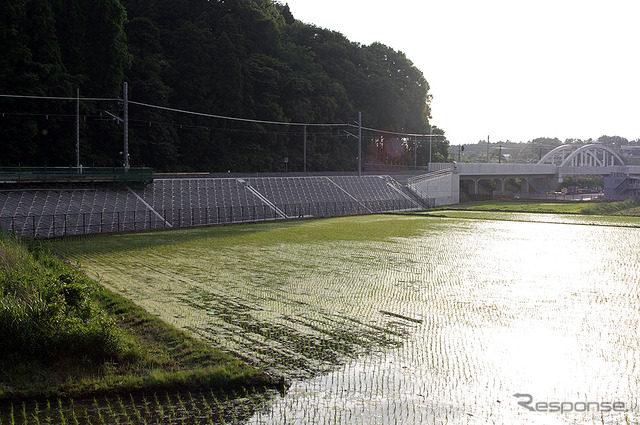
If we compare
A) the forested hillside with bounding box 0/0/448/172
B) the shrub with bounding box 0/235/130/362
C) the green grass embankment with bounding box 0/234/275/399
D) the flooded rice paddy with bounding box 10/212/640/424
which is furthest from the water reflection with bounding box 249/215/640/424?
the forested hillside with bounding box 0/0/448/172

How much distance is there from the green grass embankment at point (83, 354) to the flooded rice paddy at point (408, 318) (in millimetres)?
710

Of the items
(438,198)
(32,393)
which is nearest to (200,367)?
(32,393)

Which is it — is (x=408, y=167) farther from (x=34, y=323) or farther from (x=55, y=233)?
(x=34, y=323)

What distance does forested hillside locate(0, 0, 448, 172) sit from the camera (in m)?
41.7

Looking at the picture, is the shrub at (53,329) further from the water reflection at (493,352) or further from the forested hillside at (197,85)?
the forested hillside at (197,85)

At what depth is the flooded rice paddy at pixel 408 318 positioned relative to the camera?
9547mm

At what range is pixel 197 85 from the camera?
5753 cm

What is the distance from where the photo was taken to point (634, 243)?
3017cm

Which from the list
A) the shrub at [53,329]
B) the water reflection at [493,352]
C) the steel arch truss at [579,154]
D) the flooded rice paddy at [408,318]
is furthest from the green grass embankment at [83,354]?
the steel arch truss at [579,154]

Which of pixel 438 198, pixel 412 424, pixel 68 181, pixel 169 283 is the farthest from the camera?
pixel 438 198

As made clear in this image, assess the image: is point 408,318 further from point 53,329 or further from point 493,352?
point 53,329

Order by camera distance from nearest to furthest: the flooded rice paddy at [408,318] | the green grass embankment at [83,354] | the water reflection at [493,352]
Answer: the water reflection at [493,352] → the flooded rice paddy at [408,318] → the green grass embankment at [83,354]

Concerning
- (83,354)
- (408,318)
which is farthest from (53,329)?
(408,318)

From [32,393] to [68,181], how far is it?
27.7m
